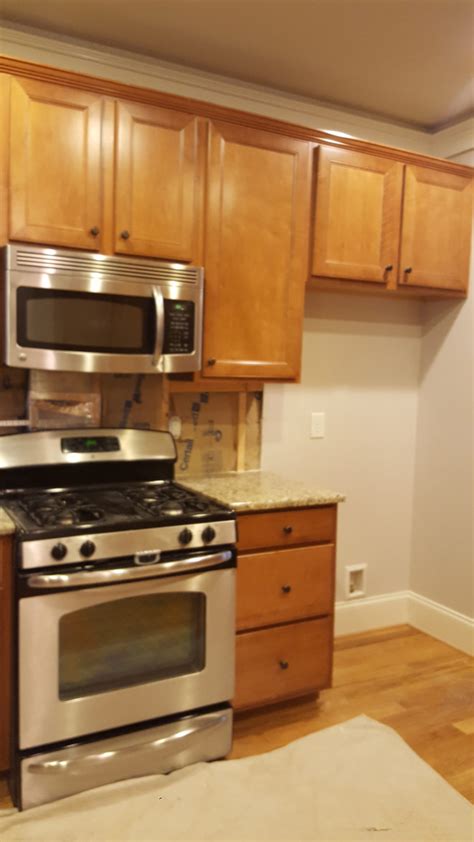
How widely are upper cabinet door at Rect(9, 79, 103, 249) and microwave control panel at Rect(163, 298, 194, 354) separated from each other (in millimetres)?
348

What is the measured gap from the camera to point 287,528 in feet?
8.00

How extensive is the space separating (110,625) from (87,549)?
28cm

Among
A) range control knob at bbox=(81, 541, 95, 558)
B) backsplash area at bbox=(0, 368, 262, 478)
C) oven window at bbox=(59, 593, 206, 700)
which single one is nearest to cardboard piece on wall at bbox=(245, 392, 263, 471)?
backsplash area at bbox=(0, 368, 262, 478)

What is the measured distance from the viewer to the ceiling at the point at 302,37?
2213 mm

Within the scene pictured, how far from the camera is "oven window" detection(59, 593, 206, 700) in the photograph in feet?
6.55

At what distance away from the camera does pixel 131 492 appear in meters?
2.44

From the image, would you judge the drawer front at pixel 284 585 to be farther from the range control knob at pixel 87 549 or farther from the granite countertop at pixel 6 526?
the granite countertop at pixel 6 526

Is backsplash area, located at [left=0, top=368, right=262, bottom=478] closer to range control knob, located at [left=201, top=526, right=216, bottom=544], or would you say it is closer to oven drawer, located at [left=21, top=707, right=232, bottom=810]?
range control knob, located at [left=201, top=526, right=216, bottom=544]

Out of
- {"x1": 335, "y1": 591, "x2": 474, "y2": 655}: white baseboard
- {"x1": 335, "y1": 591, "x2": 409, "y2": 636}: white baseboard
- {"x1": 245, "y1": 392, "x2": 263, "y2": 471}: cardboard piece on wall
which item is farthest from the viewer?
{"x1": 335, "y1": 591, "x2": 409, "y2": 636}: white baseboard

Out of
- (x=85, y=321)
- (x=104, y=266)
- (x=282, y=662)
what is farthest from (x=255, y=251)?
(x=282, y=662)

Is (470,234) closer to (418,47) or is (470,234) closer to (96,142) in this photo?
(418,47)

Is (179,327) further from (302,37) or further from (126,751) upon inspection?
(126,751)

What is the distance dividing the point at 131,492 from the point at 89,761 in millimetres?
900

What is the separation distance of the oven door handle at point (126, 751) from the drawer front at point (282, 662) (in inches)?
7.8
